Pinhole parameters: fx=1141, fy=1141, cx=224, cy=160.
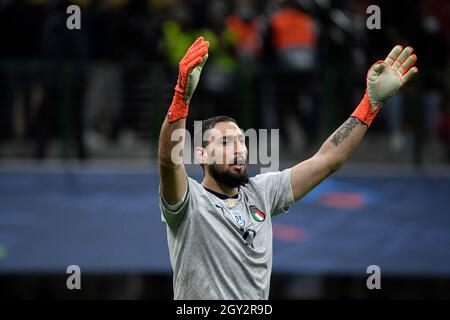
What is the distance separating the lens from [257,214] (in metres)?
7.75

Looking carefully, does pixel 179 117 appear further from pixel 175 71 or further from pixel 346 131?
pixel 175 71

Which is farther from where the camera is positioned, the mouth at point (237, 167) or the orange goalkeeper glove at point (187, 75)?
the mouth at point (237, 167)

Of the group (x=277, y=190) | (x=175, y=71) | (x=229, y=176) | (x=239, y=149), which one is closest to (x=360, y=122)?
(x=277, y=190)

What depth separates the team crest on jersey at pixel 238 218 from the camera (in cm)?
759

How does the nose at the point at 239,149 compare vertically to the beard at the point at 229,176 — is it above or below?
above

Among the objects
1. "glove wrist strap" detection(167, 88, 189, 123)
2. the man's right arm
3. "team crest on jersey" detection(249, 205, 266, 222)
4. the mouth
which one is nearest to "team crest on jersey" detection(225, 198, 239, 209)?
"team crest on jersey" detection(249, 205, 266, 222)

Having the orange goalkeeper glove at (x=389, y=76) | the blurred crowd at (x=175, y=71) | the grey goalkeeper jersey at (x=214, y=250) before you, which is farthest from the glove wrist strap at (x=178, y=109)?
the blurred crowd at (x=175, y=71)

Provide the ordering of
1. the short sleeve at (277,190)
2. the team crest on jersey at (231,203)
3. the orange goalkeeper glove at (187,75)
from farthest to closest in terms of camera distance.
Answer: the short sleeve at (277,190)
the team crest on jersey at (231,203)
the orange goalkeeper glove at (187,75)

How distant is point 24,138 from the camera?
569 inches

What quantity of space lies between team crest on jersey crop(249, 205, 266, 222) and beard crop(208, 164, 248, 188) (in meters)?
0.23

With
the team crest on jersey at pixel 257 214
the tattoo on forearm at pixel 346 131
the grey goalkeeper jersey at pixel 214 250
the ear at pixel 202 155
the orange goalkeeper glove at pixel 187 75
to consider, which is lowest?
the grey goalkeeper jersey at pixel 214 250

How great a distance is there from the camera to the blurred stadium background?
14.5 m

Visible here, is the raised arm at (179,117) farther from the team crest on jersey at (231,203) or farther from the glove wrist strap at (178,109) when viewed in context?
the team crest on jersey at (231,203)

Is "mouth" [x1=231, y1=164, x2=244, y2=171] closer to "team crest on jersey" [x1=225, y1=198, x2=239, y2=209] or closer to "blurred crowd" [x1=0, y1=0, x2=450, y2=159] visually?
"team crest on jersey" [x1=225, y1=198, x2=239, y2=209]
